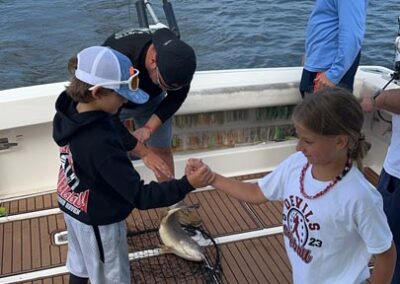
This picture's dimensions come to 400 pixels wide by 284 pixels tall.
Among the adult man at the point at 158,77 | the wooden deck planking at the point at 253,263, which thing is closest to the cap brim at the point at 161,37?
the adult man at the point at 158,77

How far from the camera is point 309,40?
10.2 ft

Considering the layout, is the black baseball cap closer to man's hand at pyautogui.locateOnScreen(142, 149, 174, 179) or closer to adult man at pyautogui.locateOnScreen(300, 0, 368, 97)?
man's hand at pyautogui.locateOnScreen(142, 149, 174, 179)

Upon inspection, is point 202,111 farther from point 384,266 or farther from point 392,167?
point 384,266

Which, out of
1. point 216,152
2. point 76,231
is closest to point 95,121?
point 76,231

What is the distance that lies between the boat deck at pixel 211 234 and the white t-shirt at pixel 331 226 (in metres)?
1.14

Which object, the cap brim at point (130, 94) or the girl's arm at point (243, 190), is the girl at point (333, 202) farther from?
the cap brim at point (130, 94)

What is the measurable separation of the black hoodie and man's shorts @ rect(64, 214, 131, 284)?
0.05 meters

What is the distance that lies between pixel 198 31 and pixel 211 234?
24.8ft

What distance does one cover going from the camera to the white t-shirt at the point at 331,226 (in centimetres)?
156

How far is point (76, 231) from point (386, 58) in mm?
7528

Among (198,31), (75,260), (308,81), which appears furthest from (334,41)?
(198,31)

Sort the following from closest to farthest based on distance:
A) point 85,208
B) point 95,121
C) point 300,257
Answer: point 300,257 → point 95,121 → point 85,208

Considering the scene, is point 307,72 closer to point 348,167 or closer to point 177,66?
point 177,66

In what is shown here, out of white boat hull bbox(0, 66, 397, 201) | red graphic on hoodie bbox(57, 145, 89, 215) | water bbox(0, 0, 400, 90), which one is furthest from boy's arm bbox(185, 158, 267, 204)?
water bbox(0, 0, 400, 90)
